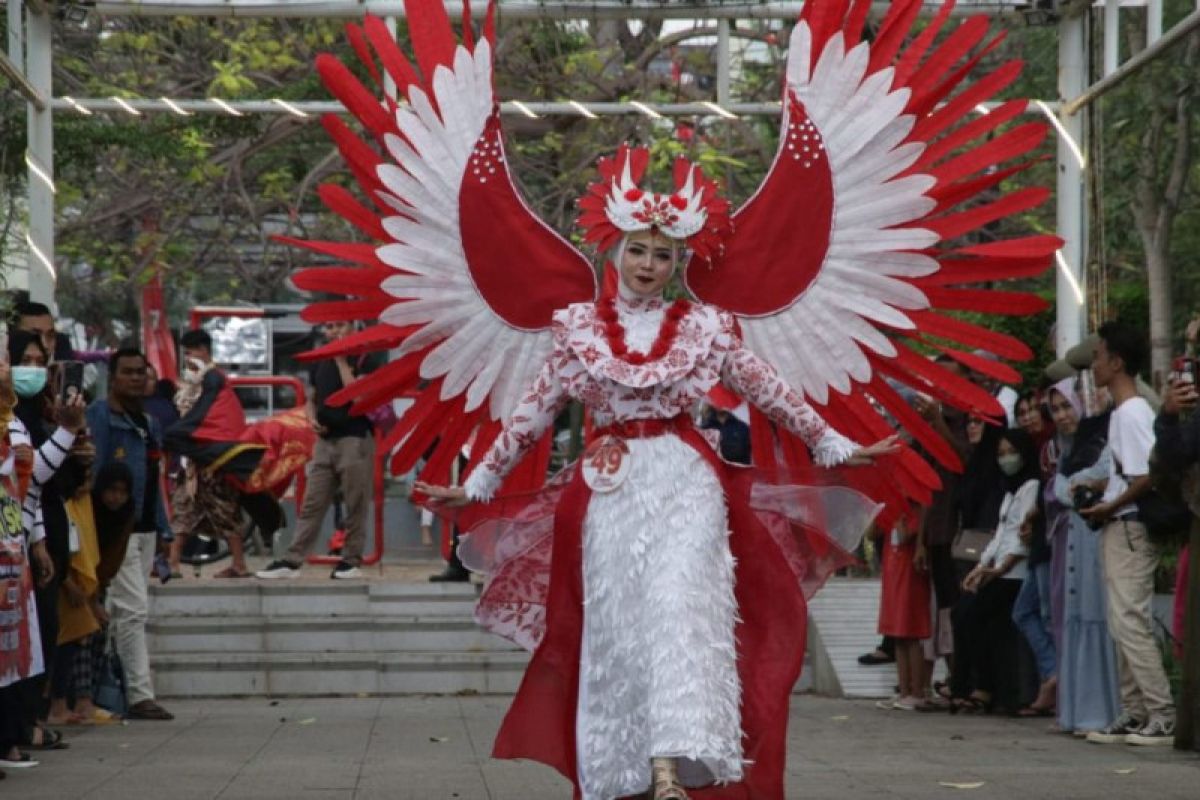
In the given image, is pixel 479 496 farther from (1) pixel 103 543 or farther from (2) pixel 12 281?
(2) pixel 12 281

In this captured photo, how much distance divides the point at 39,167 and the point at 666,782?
704 cm

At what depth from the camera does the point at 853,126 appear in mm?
7547

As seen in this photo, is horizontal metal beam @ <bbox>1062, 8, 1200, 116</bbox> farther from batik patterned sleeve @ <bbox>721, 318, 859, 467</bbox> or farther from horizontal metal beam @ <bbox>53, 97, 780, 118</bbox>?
batik patterned sleeve @ <bbox>721, 318, 859, 467</bbox>

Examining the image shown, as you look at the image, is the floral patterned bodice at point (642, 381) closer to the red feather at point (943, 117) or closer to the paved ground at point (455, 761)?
the red feather at point (943, 117)

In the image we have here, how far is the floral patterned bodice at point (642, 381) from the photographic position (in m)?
6.86

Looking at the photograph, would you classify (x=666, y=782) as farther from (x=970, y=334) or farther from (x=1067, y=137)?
(x=1067, y=137)

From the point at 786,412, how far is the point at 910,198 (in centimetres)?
98

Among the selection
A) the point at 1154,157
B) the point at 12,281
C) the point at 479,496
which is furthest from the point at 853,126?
the point at 1154,157

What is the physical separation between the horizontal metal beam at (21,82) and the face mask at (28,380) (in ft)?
8.02

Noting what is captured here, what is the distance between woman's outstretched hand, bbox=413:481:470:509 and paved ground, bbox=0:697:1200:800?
1254 mm

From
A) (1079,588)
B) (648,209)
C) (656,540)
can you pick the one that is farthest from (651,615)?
(1079,588)

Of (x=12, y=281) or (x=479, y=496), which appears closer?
(x=479, y=496)

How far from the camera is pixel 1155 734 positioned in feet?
31.7

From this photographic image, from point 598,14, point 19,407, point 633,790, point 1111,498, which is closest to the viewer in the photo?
point 633,790
